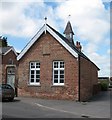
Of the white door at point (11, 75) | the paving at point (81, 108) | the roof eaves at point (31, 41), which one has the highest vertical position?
the roof eaves at point (31, 41)

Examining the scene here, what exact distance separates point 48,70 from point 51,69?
339 millimetres

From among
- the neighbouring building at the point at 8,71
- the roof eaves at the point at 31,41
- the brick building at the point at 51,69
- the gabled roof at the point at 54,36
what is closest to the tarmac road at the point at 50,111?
the brick building at the point at 51,69

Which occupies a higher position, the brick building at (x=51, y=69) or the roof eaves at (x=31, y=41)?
the roof eaves at (x=31, y=41)

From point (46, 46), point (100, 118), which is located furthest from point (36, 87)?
point (100, 118)

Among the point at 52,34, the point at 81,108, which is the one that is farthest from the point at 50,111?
the point at 52,34

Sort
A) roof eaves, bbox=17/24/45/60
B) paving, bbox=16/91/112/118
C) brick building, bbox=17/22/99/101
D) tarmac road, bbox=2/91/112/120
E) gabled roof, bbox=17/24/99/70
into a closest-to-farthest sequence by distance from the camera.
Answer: tarmac road, bbox=2/91/112/120
paving, bbox=16/91/112/118
brick building, bbox=17/22/99/101
gabled roof, bbox=17/24/99/70
roof eaves, bbox=17/24/45/60

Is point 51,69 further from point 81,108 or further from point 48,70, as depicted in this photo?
point 81,108

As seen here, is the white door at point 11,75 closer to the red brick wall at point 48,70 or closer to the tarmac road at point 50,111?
the red brick wall at point 48,70

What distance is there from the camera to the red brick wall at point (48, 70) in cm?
2655

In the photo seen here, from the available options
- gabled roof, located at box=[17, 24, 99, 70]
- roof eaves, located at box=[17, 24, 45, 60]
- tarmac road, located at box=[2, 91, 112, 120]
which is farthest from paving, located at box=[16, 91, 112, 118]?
roof eaves, located at box=[17, 24, 45, 60]

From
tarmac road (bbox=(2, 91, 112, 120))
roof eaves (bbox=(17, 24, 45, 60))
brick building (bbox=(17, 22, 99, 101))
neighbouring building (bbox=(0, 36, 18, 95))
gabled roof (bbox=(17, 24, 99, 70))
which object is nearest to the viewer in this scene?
tarmac road (bbox=(2, 91, 112, 120))

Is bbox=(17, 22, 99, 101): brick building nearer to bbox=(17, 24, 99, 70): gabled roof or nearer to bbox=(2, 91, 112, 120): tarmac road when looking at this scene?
bbox=(17, 24, 99, 70): gabled roof

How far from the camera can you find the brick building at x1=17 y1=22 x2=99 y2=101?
26547 mm

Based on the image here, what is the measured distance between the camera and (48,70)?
90.5ft
